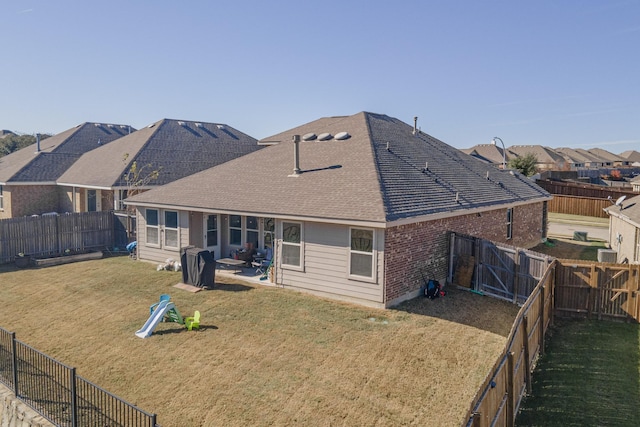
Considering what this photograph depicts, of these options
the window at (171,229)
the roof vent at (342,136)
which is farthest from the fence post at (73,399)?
the roof vent at (342,136)

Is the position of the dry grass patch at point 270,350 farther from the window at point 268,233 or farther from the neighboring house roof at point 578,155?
the neighboring house roof at point 578,155

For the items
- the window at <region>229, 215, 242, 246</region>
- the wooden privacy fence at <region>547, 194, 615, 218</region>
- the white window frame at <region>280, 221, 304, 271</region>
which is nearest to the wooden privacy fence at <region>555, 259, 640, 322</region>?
the white window frame at <region>280, 221, 304, 271</region>

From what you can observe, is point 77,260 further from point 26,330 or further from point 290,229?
point 290,229

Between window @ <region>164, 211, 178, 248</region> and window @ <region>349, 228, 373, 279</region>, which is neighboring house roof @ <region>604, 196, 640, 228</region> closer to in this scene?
window @ <region>349, 228, 373, 279</region>

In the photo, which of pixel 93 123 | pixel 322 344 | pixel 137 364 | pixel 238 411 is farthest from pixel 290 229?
pixel 93 123

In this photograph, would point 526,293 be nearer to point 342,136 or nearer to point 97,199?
point 342,136

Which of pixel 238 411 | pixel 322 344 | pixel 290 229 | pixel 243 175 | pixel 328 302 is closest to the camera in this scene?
pixel 238 411
